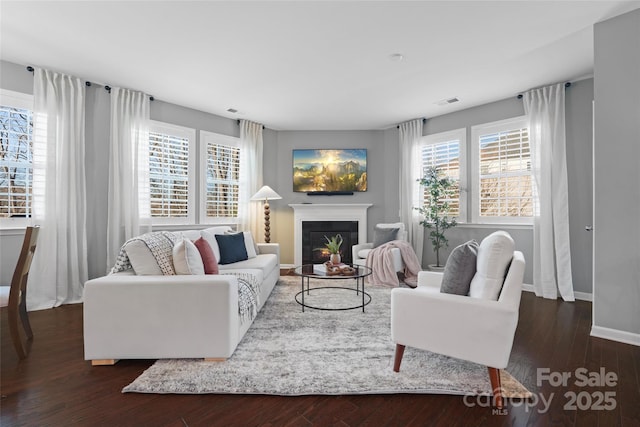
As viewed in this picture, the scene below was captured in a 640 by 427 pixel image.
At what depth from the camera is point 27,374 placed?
2.11m

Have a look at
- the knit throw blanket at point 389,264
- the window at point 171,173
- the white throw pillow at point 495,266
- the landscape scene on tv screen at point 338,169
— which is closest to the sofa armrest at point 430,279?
the white throw pillow at point 495,266

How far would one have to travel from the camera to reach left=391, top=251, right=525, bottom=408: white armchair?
5.71ft

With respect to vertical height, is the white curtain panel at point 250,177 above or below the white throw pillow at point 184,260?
above

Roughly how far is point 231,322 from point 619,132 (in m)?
3.57

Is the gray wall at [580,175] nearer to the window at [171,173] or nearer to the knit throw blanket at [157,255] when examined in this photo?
the knit throw blanket at [157,255]

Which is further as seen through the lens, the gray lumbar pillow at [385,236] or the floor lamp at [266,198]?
the floor lamp at [266,198]

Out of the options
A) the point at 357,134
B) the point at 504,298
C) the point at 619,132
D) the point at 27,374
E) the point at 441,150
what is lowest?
the point at 27,374

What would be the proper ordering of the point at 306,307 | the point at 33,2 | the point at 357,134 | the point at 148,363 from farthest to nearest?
the point at 357,134 < the point at 306,307 < the point at 33,2 < the point at 148,363

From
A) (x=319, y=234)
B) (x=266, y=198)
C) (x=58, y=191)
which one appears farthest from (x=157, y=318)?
(x=319, y=234)

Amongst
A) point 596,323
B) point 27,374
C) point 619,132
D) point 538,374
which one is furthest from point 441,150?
point 27,374

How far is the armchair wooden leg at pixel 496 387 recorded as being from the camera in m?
1.74

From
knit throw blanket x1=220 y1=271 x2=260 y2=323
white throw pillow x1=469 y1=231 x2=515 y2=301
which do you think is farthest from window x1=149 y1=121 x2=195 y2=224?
white throw pillow x1=469 y1=231 x2=515 y2=301

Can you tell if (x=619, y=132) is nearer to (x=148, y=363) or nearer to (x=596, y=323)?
(x=596, y=323)

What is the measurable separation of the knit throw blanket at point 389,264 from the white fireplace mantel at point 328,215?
1.18 meters
